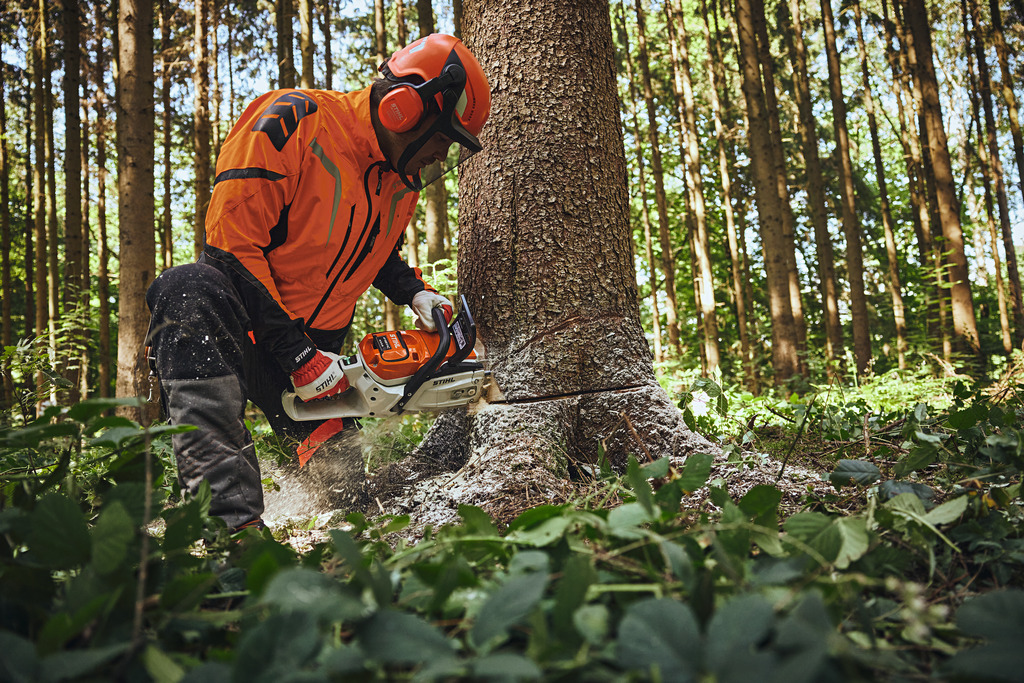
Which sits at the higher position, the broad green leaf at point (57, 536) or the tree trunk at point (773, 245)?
the tree trunk at point (773, 245)

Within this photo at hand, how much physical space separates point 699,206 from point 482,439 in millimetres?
12657

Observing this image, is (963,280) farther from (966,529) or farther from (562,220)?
(966,529)

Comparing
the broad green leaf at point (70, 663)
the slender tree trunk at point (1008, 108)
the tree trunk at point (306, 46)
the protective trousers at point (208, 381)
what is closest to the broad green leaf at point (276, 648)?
the broad green leaf at point (70, 663)

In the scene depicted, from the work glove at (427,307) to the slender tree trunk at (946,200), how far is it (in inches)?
381

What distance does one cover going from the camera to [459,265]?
2.74m

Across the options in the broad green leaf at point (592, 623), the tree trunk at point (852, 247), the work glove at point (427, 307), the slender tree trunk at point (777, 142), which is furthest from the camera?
the tree trunk at point (852, 247)

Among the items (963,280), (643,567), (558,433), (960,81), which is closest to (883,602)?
(643,567)

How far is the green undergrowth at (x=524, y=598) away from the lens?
53 centimetres

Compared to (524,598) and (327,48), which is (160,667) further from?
(327,48)

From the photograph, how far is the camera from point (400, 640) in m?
0.55

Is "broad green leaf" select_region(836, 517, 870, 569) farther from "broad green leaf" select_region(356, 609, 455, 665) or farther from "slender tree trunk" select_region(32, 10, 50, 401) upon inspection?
"slender tree trunk" select_region(32, 10, 50, 401)

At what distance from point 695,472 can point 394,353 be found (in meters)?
1.83

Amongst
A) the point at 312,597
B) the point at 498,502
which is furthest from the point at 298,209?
the point at 312,597

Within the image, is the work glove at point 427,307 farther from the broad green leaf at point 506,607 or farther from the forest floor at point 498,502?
the broad green leaf at point 506,607
